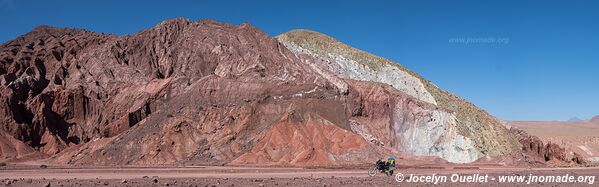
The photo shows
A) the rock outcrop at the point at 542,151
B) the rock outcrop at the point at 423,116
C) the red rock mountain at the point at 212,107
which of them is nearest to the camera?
the red rock mountain at the point at 212,107

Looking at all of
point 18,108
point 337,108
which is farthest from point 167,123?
point 18,108

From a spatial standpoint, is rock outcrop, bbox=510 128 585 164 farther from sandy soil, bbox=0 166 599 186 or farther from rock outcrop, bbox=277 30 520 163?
sandy soil, bbox=0 166 599 186

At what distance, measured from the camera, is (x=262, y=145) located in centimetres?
7194

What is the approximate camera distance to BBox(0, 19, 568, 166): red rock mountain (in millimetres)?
74438

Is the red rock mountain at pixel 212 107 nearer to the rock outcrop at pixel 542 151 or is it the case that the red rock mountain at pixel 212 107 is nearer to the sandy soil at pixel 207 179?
the rock outcrop at pixel 542 151

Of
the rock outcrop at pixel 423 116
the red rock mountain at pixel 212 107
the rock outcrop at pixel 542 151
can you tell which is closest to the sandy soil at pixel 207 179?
the red rock mountain at pixel 212 107

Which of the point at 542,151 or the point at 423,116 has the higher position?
the point at 423,116

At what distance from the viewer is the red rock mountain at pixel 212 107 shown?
74.4m

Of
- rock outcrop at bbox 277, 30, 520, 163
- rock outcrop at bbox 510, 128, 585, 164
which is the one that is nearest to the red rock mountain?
rock outcrop at bbox 277, 30, 520, 163

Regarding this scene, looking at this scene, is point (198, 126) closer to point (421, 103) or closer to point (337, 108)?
point (337, 108)

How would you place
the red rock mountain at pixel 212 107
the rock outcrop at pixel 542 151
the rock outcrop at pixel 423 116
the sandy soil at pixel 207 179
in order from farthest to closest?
1. the rock outcrop at pixel 542 151
2. the rock outcrop at pixel 423 116
3. the red rock mountain at pixel 212 107
4. the sandy soil at pixel 207 179

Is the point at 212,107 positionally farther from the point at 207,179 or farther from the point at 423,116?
the point at 207,179

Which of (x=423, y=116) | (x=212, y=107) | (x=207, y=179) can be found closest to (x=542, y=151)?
(x=423, y=116)

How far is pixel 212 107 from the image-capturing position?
82.5m
